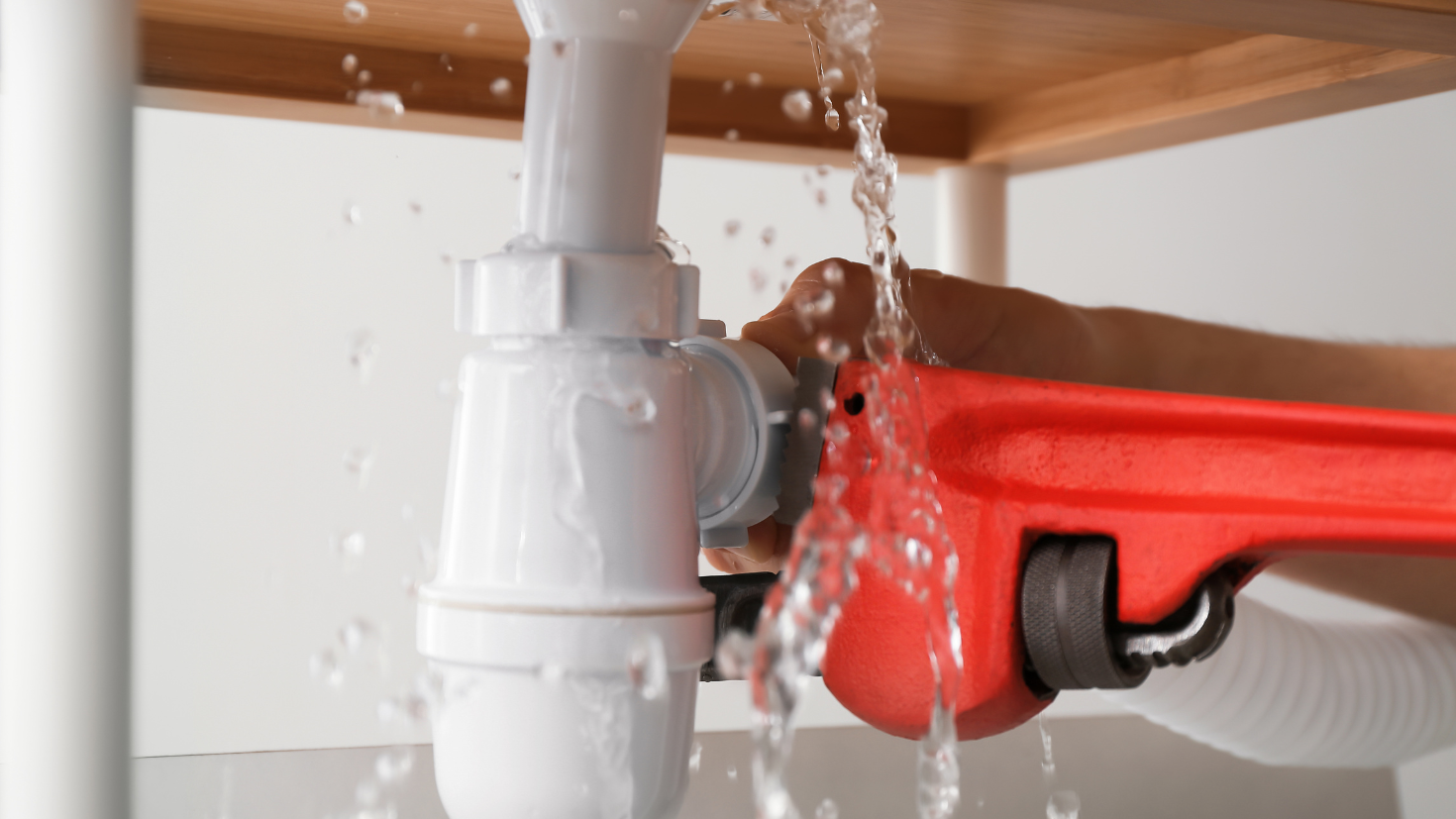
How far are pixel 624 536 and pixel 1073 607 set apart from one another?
143mm

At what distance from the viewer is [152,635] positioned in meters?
0.80

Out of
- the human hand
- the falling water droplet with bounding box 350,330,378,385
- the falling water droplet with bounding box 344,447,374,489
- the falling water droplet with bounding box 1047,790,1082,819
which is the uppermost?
the human hand

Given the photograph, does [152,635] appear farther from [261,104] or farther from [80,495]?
[80,495]

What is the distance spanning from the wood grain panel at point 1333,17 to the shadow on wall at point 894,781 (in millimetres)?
403

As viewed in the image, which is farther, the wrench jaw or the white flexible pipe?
the white flexible pipe

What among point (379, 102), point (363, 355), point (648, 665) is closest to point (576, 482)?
point (648, 665)

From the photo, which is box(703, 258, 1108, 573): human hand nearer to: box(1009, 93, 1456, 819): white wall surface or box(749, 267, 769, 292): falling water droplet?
box(749, 267, 769, 292): falling water droplet

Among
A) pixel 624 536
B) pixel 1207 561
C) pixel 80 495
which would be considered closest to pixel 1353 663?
pixel 1207 561

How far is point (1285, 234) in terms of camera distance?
3.61 ft

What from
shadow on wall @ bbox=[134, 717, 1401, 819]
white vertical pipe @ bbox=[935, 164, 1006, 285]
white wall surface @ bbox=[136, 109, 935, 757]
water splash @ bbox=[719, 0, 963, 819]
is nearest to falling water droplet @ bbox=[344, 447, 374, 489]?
white wall surface @ bbox=[136, 109, 935, 757]

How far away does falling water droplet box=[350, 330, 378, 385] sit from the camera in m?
0.79

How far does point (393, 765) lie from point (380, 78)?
1.08 ft

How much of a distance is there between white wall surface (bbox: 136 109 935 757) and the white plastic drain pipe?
506mm

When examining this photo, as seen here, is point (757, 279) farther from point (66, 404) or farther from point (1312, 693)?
point (66, 404)
